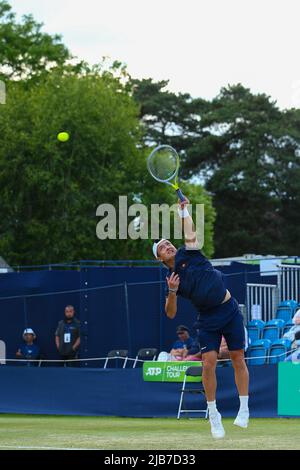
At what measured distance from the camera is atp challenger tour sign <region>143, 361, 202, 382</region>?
18.1 metres

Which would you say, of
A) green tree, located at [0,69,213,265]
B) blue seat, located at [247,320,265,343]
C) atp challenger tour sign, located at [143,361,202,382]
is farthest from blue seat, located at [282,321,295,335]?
green tree, located at [0,69,213,265]

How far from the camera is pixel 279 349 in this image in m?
19.5

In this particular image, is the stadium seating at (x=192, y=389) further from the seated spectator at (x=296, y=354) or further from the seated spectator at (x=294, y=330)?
the seated spectator at (x=294, y=330)

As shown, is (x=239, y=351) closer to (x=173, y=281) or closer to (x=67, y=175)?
(x=173, y=281)

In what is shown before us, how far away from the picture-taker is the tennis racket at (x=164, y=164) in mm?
12625

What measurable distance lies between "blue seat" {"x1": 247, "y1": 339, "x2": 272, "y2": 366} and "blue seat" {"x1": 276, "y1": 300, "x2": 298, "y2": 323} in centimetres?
147

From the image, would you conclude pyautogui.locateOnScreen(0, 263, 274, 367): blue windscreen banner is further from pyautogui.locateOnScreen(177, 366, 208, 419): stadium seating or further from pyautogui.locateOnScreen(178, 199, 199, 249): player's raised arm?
pyautogui.locateOnScreen(178, 199, 199, 249): player's raised arm

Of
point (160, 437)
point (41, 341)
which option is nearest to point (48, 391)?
point (41, 341)

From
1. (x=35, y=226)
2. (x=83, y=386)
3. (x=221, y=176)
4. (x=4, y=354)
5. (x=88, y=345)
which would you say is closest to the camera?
(x=83, y=386)

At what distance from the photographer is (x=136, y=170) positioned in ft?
134

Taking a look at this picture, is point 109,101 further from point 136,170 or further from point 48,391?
point 48,391

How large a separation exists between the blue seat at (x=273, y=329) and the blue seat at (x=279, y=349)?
1.05 meters

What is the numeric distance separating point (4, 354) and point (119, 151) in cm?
1806

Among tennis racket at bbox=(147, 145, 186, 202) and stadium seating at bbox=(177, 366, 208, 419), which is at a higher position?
tennis racket at bbox=(147, 145, 186, 202)
